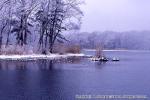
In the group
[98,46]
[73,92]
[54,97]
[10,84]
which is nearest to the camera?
[54,97]

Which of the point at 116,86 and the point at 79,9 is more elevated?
the point at 79,9

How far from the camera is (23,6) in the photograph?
56875 millimetres

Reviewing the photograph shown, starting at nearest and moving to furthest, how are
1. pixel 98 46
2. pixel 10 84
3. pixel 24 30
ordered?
1. pixel 10 84
2. pixel 98 46
3. pixel 24 30

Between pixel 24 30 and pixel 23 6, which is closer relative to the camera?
pixel 23 6

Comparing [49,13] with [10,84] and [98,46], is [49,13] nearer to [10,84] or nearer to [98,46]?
[98,46]

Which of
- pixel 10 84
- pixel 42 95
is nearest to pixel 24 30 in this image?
pixel 10 84

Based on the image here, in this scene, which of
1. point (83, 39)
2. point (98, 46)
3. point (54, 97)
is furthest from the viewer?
point (83, 39)

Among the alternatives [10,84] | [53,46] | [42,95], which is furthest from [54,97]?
[53,46]

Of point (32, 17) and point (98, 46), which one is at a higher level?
point (32, 17)

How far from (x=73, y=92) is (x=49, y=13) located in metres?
41.1

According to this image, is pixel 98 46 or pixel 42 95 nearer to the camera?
pixel 42 95

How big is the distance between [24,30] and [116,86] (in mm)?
38379

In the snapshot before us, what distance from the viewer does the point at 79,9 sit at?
199 ft

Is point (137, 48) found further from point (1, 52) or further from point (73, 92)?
point (73, 92)
